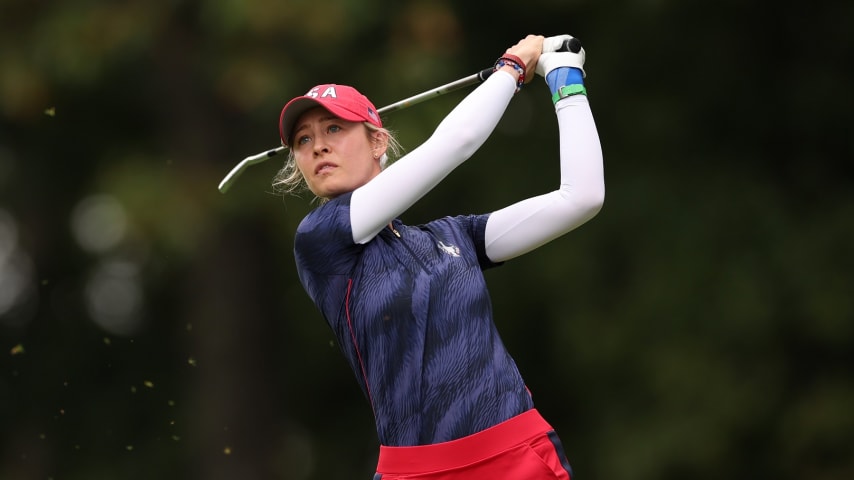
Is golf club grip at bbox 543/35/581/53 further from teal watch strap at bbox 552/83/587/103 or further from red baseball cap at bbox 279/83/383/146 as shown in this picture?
red baseball cap at bbox 279/83/383/146

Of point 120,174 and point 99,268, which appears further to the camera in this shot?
point 99,268

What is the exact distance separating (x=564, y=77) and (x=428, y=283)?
0.70m

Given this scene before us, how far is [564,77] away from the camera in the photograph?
14.0 feet

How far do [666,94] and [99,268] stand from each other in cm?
568

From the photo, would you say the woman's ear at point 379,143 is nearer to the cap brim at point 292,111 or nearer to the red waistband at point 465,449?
the cap brim at point 292,111

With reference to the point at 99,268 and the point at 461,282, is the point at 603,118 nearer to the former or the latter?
the point at 99,268

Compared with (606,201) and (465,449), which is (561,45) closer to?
(465,449)

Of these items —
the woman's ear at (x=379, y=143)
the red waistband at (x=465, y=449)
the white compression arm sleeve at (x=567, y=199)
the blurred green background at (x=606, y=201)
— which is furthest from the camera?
the blurred green background at (x=606, y=201)

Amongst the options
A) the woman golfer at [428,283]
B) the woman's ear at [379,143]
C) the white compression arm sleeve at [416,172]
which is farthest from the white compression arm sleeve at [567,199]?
the woman's ear at [379,143]

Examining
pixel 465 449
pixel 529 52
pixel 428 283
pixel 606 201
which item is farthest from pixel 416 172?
pixel 606 201

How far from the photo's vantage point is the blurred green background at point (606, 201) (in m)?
11.3

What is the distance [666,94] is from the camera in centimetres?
1205

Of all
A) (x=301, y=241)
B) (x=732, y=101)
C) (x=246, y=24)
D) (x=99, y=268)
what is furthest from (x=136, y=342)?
(x=301, y=241)

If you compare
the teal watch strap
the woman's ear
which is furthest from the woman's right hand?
the woman's ear
